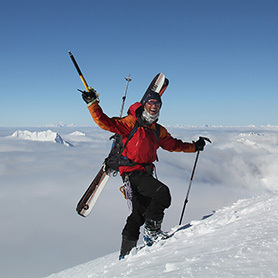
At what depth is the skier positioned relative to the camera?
4.00m

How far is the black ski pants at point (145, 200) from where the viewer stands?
158 inches

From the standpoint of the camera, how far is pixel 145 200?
4.38m

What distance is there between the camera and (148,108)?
13.8 feet

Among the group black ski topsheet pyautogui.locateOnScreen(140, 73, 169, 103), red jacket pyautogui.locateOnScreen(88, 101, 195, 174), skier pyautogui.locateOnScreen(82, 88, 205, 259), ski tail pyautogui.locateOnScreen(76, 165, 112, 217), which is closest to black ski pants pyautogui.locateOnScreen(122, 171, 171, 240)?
skier pyautogui.locateOnScreen(82, 88, 205, 259)

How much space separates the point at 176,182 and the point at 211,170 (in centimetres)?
9123

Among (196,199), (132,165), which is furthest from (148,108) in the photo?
(196,199)

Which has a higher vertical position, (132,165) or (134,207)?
(132,165)

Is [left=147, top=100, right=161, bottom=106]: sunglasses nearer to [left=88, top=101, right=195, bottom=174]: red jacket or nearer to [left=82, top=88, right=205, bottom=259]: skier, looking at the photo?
[left=82, top=88, right=205, bottom=259]: skier

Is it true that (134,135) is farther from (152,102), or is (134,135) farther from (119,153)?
(152,102)

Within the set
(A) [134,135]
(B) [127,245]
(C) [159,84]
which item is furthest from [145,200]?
(C) [159,84]

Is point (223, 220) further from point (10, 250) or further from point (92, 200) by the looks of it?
point (10, 250)

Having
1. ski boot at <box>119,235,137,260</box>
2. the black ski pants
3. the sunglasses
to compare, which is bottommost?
ski boot at <box>119,235,137,260</box>

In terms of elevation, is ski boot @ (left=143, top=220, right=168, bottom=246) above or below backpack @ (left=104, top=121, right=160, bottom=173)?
below

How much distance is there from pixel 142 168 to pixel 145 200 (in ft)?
2.37
